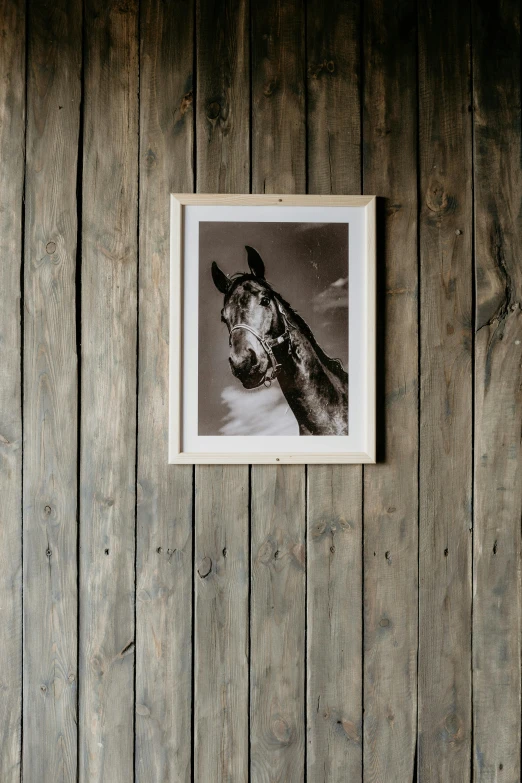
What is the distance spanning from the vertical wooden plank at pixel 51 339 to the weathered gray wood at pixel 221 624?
10.1 inches

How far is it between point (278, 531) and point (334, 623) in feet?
0.70

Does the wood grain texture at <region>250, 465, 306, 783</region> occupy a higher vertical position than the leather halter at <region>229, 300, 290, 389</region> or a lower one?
lower

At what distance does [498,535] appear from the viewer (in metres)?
1.03

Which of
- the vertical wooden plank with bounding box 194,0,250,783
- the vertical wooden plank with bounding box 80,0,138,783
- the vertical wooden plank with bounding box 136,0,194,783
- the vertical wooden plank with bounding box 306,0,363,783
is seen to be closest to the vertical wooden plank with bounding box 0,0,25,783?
the vertical wooden plank with bounding box 80,0,138,783

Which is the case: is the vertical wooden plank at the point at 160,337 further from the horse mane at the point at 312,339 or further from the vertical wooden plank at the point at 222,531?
the horse mane at the point at 312,339

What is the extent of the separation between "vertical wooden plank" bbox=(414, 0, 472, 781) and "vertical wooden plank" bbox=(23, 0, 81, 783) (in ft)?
2.31

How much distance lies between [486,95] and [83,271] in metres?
0.89

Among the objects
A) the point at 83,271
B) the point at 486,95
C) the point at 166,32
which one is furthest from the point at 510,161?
the point at 83,271

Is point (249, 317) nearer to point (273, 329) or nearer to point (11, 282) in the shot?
point (273, 329)

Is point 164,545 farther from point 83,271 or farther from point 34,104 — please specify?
point 34,104

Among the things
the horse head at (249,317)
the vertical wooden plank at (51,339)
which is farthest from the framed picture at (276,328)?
the vertical wooden plank at (51,339)

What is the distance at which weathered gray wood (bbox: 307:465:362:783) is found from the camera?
1.01 m

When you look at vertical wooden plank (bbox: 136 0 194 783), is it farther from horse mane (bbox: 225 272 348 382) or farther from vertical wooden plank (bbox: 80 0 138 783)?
horse mane (bbox: 225 272 348 382)

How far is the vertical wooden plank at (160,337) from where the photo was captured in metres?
1.01
